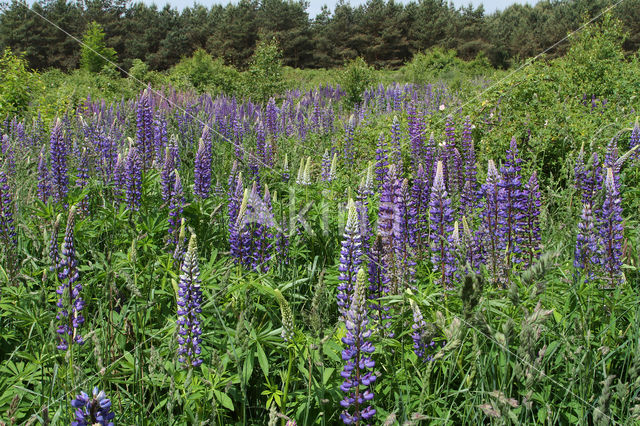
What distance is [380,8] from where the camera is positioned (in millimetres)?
55031

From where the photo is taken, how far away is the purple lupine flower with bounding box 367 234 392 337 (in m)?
2.51

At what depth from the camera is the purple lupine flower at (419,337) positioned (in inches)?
86.0

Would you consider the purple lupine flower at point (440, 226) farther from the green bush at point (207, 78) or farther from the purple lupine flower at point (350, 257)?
the green bush at point (207, 78)

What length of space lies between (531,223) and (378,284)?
1287 millimetres

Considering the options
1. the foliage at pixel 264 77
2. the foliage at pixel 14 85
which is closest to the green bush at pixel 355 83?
the foliage at pixel 264 77

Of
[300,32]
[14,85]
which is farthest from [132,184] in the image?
[300,32]

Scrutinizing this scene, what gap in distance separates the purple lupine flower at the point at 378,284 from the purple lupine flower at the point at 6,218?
232 centimetres

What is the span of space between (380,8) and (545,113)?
53.7 m

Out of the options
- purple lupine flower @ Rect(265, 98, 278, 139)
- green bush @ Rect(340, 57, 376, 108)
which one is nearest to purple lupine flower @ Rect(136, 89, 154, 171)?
purple lupine flower @ Rect(265, 98, 278, 139)

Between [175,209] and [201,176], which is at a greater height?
[201,176]

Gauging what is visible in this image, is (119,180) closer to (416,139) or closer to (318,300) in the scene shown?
(318,300)

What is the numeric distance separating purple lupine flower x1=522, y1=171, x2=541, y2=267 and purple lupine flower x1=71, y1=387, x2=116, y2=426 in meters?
2.64

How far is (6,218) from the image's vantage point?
10.9 feet

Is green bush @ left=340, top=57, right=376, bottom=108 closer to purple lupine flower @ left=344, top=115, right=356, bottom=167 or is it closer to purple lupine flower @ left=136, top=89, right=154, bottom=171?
purple lupine flower @ left=344, top=115, right=356, bottom=167
